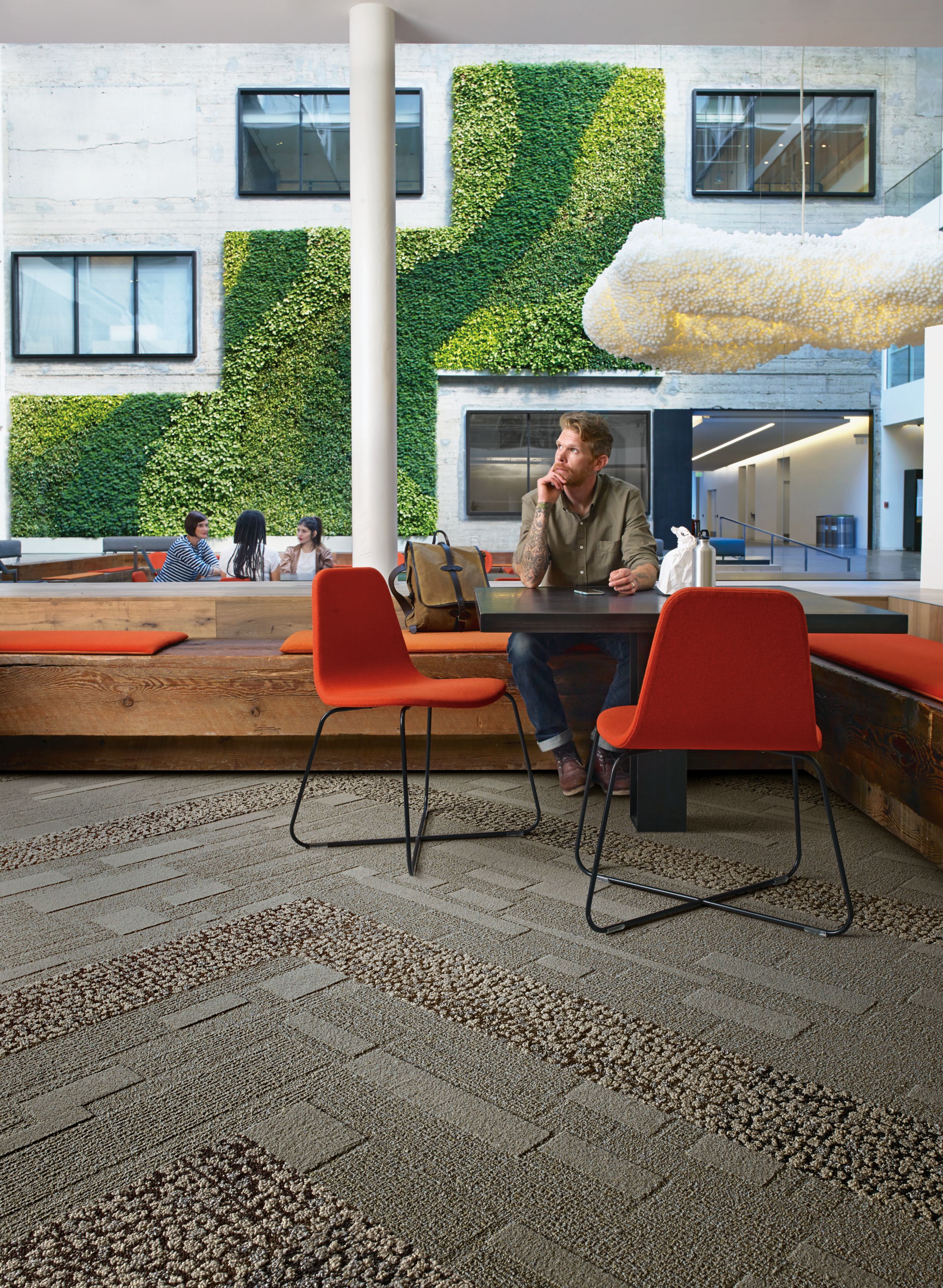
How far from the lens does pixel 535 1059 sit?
1.65 m

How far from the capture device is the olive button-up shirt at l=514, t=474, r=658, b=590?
3404mm

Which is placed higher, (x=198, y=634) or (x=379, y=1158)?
(x=198, y=634)

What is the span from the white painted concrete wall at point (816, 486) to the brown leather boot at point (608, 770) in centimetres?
257

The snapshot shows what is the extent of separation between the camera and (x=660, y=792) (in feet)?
9.61

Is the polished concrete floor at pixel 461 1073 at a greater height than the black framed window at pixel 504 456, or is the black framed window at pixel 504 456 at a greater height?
the black framed window at pixel 504 456

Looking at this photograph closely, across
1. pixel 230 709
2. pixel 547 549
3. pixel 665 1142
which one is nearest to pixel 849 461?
pixel 547 549

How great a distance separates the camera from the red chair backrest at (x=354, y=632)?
281 cm

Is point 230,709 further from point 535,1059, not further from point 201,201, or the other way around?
point 201,201

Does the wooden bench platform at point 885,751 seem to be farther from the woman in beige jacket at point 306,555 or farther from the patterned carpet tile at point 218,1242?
the woman in beige jacket at point 306,555

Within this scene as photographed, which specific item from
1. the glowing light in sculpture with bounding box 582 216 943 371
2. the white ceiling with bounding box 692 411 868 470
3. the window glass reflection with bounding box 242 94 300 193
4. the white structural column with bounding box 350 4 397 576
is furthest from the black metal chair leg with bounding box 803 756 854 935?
the window glass reflection with bounding box 242 94 300 193

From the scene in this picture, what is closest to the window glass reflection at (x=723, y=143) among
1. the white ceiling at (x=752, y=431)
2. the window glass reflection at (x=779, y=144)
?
the window glass reflection at (x=779, y=144)

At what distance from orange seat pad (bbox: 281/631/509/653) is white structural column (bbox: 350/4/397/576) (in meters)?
1.39

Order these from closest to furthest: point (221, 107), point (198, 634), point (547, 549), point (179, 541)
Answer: point (547, 549) < point (198, 634) < point (179, 541) < point (221, 107)

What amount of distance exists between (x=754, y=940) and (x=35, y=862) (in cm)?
191
